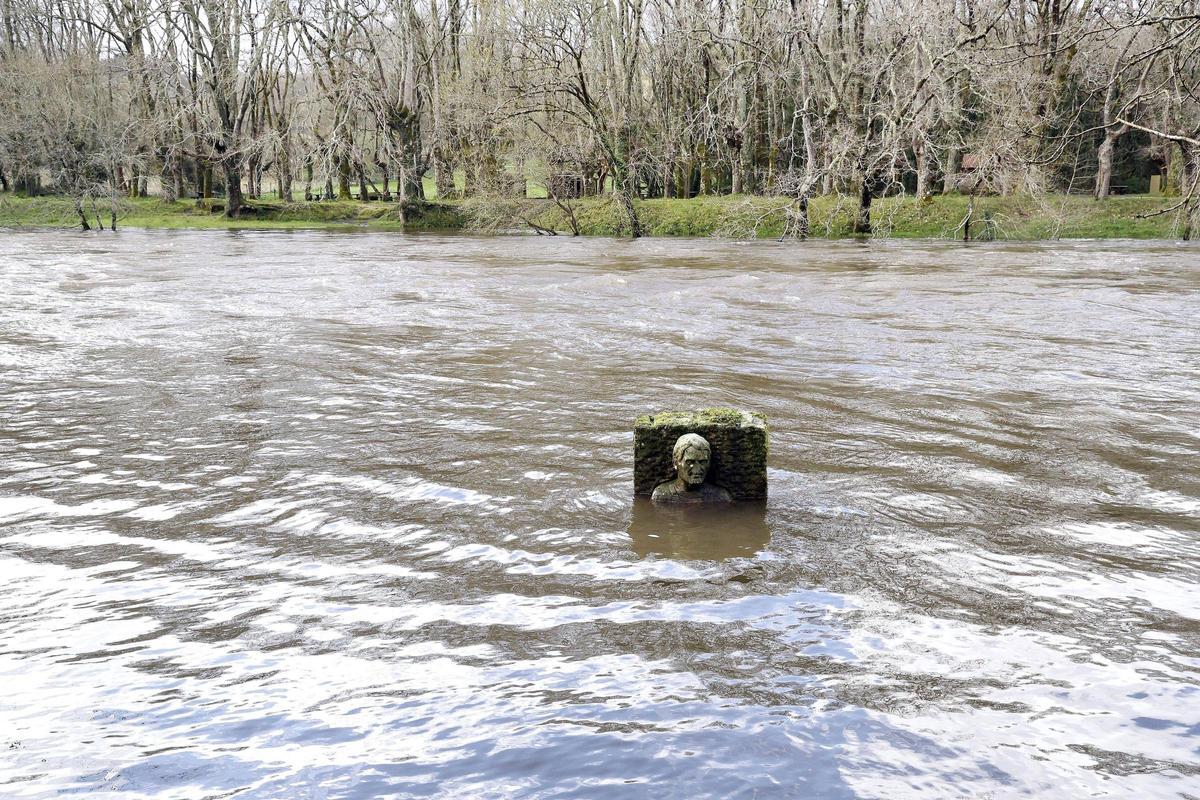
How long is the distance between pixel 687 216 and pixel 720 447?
1414 inches

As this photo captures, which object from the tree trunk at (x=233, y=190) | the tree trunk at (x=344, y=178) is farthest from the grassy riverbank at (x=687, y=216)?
the tree trunk at (x=344, y=178)

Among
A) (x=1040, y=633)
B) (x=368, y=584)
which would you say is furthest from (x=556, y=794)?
(x=1040, y=633)

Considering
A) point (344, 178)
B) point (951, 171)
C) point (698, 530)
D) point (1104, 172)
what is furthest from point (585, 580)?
point (344, 178)

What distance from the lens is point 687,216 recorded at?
139ft

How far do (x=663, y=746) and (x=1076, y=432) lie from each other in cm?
656

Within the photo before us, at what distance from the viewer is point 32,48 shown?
62312mm

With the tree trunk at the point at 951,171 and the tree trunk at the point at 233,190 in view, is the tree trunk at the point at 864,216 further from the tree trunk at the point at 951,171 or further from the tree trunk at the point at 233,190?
the tree trunk at the point at 233,190

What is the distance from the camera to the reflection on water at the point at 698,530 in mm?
6586

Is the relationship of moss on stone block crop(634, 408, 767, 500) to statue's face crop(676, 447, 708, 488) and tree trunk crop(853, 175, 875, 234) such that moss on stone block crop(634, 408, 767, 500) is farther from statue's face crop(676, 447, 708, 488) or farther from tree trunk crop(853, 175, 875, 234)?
tree trunk crop(853, 175, 875, 234)

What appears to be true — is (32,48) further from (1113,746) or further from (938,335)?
(1113,746)

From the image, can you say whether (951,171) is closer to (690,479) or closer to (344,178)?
(344,178)

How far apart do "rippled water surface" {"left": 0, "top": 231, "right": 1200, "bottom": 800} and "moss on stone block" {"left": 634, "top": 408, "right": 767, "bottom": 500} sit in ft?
0.92

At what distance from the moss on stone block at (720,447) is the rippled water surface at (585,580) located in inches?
11.1

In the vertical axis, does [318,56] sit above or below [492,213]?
above
